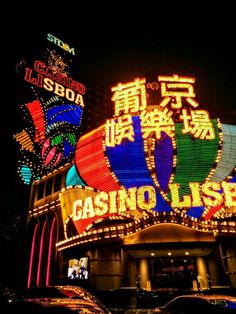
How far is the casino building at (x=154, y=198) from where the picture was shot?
19.7m

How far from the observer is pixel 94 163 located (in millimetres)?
24125

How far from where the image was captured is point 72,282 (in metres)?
21.2

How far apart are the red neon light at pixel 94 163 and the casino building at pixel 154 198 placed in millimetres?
75

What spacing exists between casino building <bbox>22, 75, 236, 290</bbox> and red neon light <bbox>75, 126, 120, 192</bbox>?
0.07 metres

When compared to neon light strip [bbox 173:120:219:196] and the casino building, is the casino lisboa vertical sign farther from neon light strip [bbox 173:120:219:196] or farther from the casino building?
neon light strip [bbox 173:120:219:196]

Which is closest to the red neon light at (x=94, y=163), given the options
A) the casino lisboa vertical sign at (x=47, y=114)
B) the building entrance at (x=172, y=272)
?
the casino lisboa vertical sign at (x=47, y=114)

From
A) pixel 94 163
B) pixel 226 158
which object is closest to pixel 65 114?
pixel 94 163

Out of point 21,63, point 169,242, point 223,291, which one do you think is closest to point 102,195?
point 169,242

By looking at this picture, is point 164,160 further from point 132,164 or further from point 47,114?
point 47,114

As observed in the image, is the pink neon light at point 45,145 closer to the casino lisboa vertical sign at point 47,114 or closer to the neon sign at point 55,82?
the casino lisboa vertical sign at point 47,114

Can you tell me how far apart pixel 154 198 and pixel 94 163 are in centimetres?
650

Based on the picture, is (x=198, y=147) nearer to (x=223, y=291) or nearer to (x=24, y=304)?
(x=223, y=291)

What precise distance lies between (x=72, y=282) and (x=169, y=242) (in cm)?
719

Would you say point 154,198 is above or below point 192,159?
below
